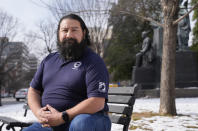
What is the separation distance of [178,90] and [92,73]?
42.6 ft

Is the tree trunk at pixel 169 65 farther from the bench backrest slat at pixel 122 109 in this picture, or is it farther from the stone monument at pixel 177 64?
the stone monument at pixel 177 64

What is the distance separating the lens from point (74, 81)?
2.23 metres

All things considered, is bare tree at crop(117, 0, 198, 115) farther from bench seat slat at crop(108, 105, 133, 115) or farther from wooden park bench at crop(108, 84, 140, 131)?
bench seat slat at crop(108, 105, 133, 115)

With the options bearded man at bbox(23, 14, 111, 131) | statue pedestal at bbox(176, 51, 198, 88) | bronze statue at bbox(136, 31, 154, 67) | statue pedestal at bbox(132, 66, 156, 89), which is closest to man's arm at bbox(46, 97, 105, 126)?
bearded man at bbox(23, 14, 111, 131)

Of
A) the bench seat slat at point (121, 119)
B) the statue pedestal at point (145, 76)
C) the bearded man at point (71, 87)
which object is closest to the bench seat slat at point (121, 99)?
the bench seat slat at point (121, 119)

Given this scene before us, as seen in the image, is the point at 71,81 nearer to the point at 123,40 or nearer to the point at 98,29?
the point at 98,29

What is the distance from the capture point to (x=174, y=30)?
700cm

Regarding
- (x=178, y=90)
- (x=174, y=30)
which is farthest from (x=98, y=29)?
(x=174, y=30)

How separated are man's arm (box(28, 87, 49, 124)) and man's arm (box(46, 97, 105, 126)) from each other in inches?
2.9

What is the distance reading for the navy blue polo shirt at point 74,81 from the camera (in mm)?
2158

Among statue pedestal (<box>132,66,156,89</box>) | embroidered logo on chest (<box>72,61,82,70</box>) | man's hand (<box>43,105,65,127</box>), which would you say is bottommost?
statue pedestal (<box>132,66,156,89</box>)

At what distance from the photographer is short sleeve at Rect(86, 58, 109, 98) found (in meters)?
2.13

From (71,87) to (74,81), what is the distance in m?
0.06

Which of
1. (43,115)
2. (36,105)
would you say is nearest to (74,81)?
(43,115)
